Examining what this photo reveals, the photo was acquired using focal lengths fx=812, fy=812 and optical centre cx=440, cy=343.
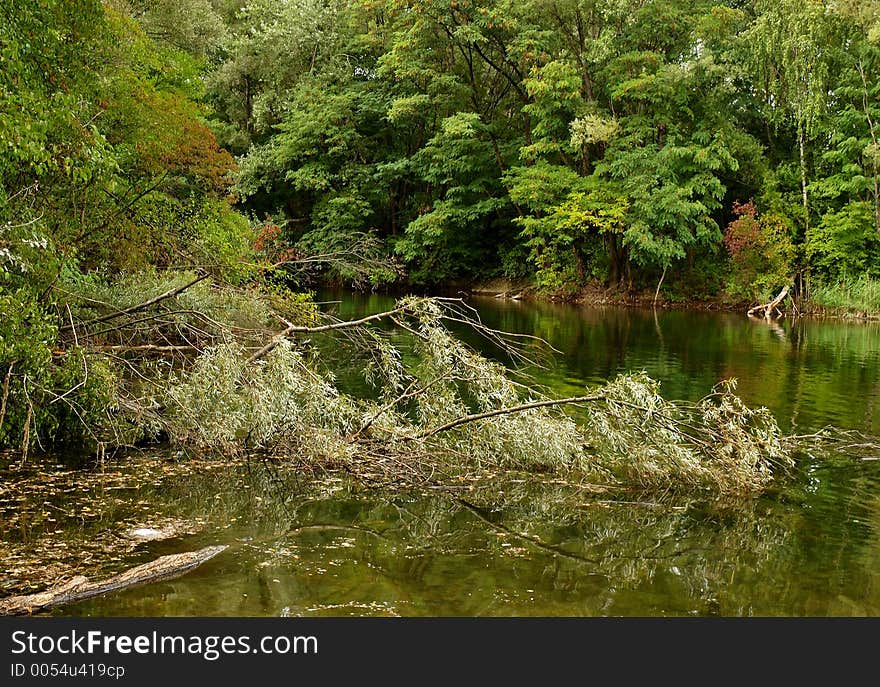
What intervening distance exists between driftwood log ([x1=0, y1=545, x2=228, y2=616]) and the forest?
8.82 feet

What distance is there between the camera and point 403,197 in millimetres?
51469

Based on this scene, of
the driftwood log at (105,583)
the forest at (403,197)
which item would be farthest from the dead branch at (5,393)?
the driftwood log at (105,583)

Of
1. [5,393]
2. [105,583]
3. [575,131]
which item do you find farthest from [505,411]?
[575,131]

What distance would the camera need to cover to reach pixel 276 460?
9.68m

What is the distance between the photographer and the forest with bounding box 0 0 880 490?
29.7 feet

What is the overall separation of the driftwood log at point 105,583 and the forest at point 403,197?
2.69 m

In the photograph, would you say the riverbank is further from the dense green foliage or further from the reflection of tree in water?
the reflection of tree in water

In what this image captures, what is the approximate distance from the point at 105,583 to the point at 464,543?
291 centimetres

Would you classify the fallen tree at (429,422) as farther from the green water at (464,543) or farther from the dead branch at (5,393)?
the dead branch at (5,393)

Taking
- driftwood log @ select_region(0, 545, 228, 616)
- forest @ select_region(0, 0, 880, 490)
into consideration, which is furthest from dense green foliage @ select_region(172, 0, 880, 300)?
driftwood log @ select_region(0, 545, 228, 616)

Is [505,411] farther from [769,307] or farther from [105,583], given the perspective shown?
[769,307]

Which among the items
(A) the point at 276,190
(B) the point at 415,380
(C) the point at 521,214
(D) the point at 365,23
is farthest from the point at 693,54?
(B) the point at 415,380

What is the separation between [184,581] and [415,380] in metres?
4.88

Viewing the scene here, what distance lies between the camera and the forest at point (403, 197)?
906cm
